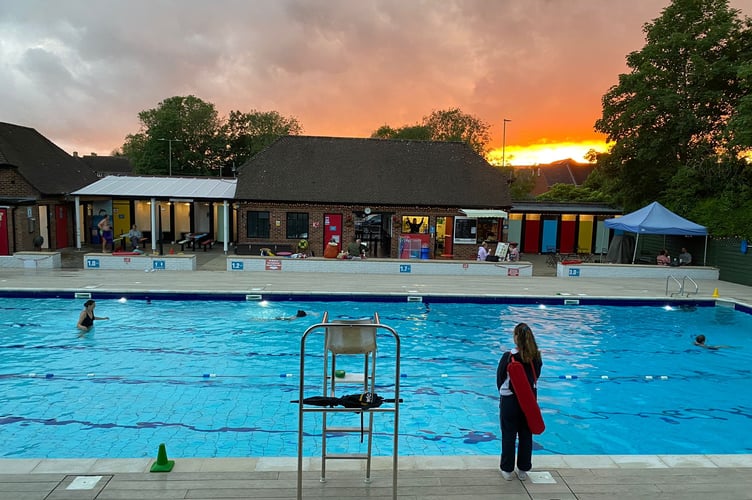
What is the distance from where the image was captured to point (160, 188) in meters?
25.5

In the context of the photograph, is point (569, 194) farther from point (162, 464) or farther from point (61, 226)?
point (162, 464)

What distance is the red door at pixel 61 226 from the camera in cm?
2477

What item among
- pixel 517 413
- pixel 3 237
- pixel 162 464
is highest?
pixel 3 237

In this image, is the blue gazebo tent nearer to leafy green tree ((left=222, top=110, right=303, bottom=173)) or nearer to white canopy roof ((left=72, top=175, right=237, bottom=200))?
white canopy roof ((left=72, top=175, right=237, bottom=200))

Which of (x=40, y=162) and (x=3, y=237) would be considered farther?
(x=40, y=162)

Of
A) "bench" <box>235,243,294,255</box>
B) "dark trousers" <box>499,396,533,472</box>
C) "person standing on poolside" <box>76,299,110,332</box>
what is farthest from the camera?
"bench" <box>235,243,294,255</box>

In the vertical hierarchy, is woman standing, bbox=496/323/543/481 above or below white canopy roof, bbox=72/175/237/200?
below

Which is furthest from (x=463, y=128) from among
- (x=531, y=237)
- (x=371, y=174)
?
(x=371, y=174)

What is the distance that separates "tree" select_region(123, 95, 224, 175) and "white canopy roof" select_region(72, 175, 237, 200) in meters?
29.1

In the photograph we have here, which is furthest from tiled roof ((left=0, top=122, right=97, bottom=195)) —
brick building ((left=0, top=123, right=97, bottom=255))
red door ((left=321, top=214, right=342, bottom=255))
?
red door ((left=321, top=214, right=342, bottom=255))

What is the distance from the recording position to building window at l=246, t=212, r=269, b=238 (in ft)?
81.4

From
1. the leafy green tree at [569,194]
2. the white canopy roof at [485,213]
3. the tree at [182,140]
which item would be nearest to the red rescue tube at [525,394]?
the white canopy roof at [485,213]

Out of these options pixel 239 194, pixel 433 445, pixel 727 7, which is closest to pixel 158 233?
pixel 239 194

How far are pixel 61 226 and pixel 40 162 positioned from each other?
145 inches
